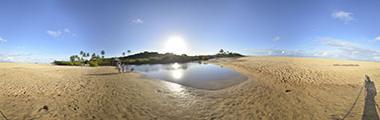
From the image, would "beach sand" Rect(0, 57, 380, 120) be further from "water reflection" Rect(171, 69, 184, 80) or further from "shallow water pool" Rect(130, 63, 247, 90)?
"water reflection" Rect(171, 69, 184, 80)

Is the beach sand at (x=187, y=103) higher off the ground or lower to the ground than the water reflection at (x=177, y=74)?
lower

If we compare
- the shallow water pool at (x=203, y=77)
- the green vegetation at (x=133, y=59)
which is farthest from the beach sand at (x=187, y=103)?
the green vegetation at (x=133, y=59)

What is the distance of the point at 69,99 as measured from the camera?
42.6 feet

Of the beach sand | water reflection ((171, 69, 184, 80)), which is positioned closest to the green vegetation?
Answer: water reflection ((171, 69, 184, 80))

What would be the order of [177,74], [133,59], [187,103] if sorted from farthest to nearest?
[133,59] → [177,74] → [187,103]

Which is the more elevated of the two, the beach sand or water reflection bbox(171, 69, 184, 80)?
water reflection bbox(171, 69, 184, 80)

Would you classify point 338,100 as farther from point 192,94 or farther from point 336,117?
point 192,94

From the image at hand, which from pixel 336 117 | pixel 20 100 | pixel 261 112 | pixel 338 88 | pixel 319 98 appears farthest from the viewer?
pixel 338 88

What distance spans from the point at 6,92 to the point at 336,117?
63.5ft

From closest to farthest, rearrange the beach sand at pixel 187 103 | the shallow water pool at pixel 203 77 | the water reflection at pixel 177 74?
the beach sand at pixel 187 103, the shallow water pool at pixel 203 77, the water reflection at pixel 177 74

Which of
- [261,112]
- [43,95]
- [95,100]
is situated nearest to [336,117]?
[261,112]

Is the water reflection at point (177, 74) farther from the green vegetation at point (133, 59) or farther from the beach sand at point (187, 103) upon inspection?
the green vegetation at point (133, 59)

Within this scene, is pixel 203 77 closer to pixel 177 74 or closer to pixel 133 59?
pixel 177 74

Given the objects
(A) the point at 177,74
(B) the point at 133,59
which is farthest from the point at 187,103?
(B) the point at 133,59
